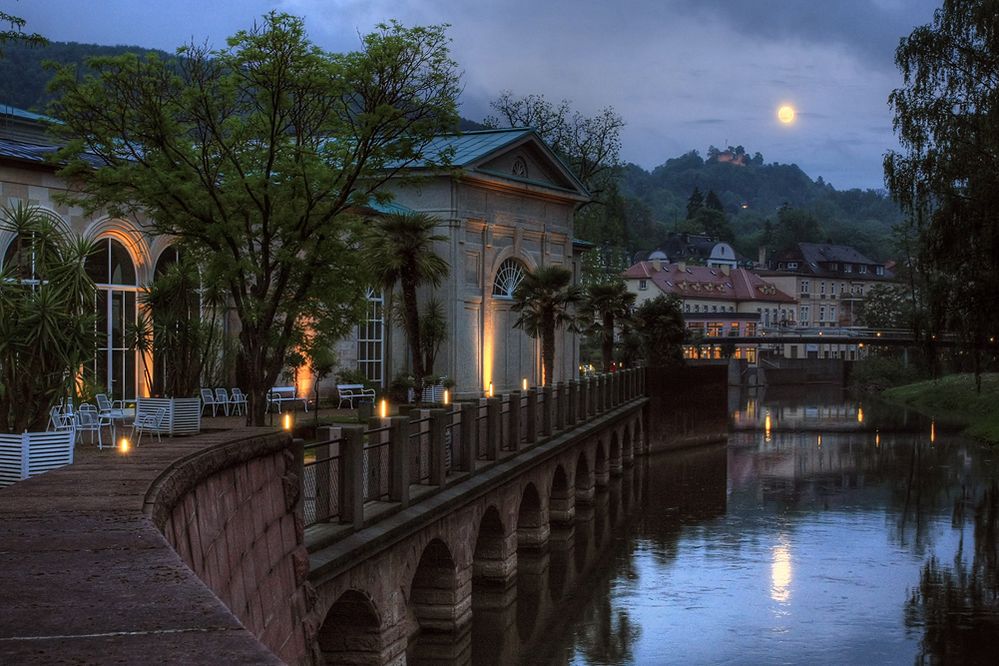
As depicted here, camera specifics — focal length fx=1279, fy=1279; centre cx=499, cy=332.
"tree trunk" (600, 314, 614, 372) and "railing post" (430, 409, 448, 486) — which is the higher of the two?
"tree trunk" (600, 314, 614, 372)

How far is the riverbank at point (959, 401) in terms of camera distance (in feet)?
207

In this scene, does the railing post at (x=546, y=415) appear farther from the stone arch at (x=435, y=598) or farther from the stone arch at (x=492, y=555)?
the stone arch at (x=435, y=598)

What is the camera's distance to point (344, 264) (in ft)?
80.5

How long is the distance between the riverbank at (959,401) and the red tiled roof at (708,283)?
33771 millimetres

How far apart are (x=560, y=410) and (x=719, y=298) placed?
104 metres

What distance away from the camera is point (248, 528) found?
1030 cm

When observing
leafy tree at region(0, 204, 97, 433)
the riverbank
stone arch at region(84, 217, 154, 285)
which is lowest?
the riverbank

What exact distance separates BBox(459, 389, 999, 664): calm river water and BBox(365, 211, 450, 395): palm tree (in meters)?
7.74

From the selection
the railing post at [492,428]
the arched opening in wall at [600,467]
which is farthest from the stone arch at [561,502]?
the railing post at [492,428]

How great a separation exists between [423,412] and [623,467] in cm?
3287

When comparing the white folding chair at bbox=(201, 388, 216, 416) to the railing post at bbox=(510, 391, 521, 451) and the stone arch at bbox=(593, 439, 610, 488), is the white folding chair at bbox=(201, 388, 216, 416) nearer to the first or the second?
the railing post at bbox=(510, 391, 521, 451)

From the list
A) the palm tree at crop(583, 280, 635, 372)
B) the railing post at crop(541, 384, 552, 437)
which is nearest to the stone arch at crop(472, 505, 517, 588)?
the railing post at crop(541, 384, 552, 437)

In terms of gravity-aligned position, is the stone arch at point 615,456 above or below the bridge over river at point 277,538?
below

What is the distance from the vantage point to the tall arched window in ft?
94.7
